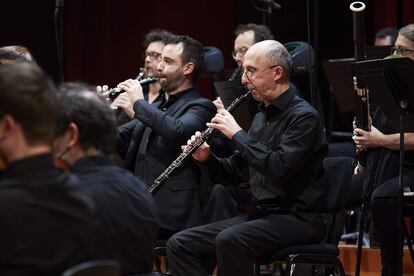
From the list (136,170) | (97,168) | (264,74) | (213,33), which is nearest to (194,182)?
(136,170)

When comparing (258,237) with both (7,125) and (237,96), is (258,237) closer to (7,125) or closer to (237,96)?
(237,96)

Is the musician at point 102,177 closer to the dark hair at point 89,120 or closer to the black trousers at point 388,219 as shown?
the dark hair at point 89,120

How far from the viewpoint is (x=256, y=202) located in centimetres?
382

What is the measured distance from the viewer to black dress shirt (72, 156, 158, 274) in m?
2.34

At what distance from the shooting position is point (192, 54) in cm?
470

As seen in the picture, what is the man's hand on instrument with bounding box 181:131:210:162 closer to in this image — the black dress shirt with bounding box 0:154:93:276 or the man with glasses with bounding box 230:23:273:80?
the man with glasses with bounding box 230:23:273:80

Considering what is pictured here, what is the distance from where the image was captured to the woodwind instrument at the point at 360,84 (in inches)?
153

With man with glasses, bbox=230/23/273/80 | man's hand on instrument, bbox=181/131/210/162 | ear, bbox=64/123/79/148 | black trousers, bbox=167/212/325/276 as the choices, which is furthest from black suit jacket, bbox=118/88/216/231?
ear, bbox=64/123/79/148

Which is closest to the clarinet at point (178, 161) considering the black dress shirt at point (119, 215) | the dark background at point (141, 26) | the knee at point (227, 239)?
the knee at point (227, 239)

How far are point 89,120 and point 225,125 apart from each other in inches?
57.0

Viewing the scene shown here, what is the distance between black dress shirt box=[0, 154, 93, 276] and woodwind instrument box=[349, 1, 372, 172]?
7.30 feet

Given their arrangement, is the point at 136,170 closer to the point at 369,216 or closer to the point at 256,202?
the point at 256,202

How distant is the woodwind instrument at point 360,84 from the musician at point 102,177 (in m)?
1.81

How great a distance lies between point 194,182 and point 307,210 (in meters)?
0.81
